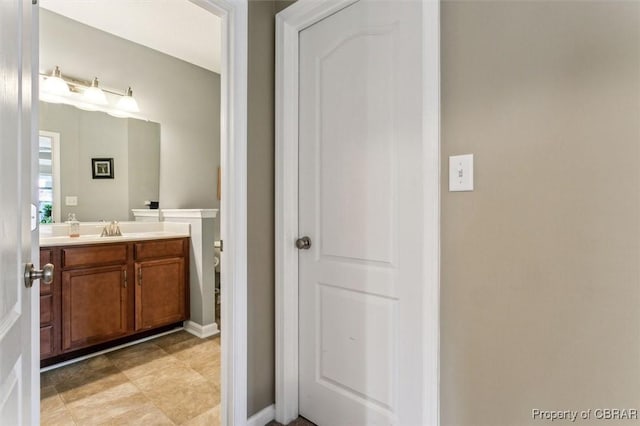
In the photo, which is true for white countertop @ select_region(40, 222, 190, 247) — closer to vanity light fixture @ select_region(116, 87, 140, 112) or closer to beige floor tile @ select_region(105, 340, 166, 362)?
beige floor tile @ select_region(105, 340, 166, 362)

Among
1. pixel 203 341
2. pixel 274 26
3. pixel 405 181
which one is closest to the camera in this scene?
pixel 405 181

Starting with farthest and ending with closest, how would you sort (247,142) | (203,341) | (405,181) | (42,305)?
1. (203,341)
2. (42,305)
3. (247,142)
4. (405,181)

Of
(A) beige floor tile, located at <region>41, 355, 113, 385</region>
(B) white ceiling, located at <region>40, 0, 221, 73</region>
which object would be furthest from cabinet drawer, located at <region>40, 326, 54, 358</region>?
(B) white ceiling, located at <region>40, 0, 221, 73</region>

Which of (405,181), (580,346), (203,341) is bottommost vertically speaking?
(203,341)

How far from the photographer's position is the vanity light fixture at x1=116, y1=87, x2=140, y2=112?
9.61ft

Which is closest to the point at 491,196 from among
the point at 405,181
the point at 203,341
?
the point at 405,181

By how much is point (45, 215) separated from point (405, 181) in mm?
2829

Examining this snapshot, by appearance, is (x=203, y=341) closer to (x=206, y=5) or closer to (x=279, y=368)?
(x=279, y=368)

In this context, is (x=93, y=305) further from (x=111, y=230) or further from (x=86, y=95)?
(x=86, y=95)

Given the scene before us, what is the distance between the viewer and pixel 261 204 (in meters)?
1.57

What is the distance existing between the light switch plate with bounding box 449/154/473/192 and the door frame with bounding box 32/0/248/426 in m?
0.90

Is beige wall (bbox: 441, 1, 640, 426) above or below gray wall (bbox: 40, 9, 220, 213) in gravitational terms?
below

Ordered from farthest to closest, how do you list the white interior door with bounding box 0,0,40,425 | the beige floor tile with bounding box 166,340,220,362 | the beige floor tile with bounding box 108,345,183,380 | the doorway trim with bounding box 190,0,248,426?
the beige floor tile with bounding box 166,340,220,362
the beige floor tile with bounding box 108,345,183,380
the doorway trim with bounding box 190,0,248,426
the white interior door with bounding box 0,0,40,425

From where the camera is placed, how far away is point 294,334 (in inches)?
62.6
